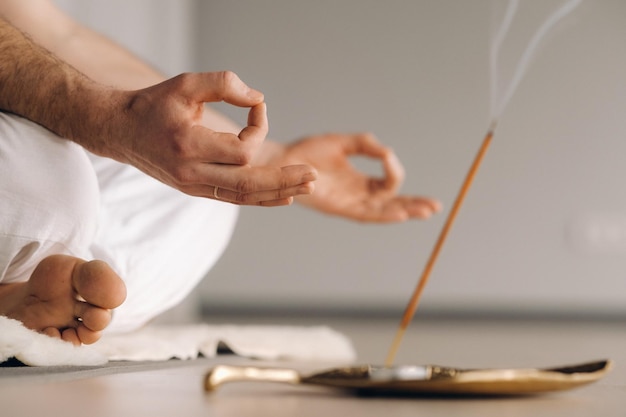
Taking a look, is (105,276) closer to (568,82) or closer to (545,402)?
(545,402)

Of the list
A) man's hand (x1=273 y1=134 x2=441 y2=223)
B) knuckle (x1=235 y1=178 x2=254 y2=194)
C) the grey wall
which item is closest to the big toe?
knuckle (x1=235 y1=178 x2=254 y2=194)

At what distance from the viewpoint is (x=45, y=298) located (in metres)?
0.68

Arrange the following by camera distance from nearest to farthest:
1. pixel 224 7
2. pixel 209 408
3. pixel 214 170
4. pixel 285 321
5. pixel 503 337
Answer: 1. pixel 209 408
2. pixel 214 170
3. pixel 503 337
4. pixel 285 321
5. pixel 224 7

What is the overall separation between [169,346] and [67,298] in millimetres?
300

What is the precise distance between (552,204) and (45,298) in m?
2.47

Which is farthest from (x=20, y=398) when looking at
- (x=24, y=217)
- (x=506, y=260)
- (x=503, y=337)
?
(x=506, y=260)

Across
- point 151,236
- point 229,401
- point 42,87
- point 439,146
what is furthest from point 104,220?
point 439,146

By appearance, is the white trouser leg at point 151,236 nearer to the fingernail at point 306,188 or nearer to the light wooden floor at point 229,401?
the light wooden floor at point 229,401

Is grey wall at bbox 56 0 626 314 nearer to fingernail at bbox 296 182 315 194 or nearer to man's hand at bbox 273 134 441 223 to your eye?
man's hand at bbox 273 134 441 223

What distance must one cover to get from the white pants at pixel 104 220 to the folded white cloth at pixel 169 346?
0.19 feet

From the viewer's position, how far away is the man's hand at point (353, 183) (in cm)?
116

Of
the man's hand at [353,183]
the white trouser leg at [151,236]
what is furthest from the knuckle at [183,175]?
the man's hand at [353,183]

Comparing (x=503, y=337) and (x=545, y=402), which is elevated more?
(x=503, y=337)

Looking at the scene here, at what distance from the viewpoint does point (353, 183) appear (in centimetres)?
123
